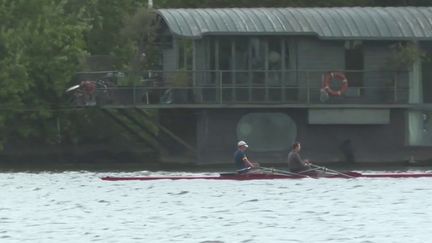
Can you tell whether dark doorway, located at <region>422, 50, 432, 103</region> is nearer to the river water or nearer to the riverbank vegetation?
the riverbank vegetation

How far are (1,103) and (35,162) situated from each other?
3.85m

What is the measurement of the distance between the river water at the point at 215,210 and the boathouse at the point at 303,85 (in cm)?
762

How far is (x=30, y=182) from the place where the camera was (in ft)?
196

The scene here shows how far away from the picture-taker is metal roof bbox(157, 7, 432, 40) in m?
66.8

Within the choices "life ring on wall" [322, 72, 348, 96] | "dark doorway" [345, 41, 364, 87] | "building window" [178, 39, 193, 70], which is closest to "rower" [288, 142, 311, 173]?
"life ring on wall" [322, 72, 348, 96]

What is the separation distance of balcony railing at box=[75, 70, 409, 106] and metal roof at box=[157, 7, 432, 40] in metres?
1.50

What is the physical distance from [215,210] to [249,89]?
2071 cm

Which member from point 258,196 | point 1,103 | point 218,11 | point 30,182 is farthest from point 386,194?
point 1,103

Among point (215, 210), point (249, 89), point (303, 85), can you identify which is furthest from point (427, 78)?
point (215, 210)

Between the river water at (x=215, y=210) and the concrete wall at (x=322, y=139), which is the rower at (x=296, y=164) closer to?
the river water at (x=215, y=210)

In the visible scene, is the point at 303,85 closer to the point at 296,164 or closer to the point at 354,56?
the point at 354,56

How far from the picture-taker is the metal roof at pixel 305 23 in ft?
219

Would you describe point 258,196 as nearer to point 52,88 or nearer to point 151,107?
point 151,107

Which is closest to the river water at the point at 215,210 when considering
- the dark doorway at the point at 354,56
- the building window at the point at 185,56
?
the building window at the point at 185,56
